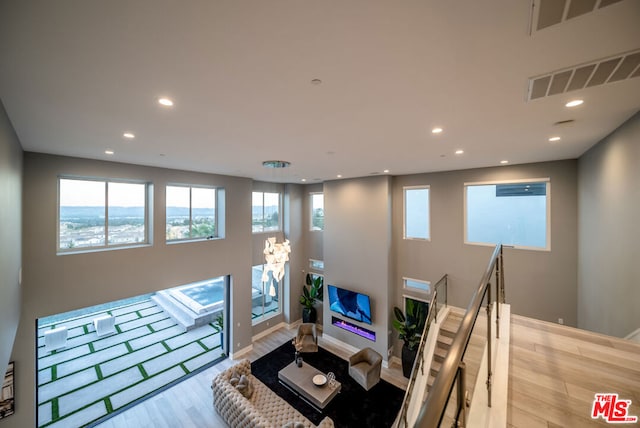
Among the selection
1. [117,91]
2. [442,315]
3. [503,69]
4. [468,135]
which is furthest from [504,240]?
[117,91]

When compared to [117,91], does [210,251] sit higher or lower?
lower

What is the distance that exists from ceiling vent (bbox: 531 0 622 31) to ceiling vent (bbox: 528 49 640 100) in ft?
2.38

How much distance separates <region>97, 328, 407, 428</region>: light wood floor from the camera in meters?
5.16

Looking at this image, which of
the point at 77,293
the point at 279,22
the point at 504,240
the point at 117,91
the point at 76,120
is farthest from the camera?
the point at 504,240

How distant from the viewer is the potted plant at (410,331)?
6.66 meters

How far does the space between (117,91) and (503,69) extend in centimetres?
329

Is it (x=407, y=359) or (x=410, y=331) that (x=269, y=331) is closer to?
(x=407, y=359)

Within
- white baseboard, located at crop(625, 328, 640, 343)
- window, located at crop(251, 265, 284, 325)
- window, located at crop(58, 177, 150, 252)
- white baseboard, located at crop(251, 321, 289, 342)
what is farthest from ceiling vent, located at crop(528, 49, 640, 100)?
white baseboard, located at crop(251, 321, 289, 342)

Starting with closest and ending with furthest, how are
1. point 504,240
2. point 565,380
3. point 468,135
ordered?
1. point 565,380
2. point 468,135
3. point 504,240

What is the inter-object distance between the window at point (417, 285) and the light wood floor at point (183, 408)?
245 cm

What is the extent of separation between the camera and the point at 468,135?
3.38 metres

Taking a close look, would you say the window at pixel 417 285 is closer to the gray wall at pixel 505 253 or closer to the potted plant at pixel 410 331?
the gray wall at pixel 505 253

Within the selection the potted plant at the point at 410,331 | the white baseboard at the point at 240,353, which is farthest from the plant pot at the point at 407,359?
the white baseboard at the point at 240,353

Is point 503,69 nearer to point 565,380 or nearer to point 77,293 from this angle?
point 565,380
